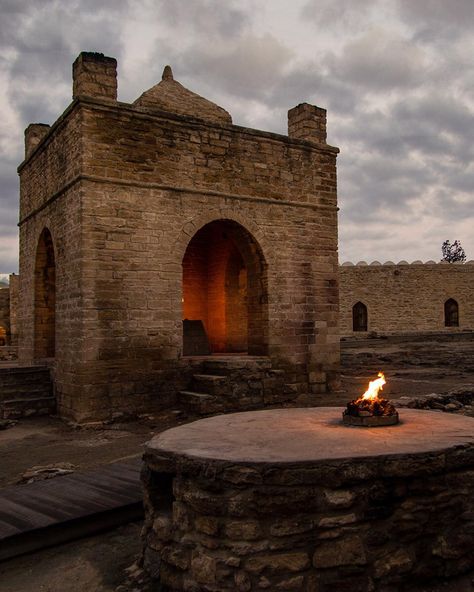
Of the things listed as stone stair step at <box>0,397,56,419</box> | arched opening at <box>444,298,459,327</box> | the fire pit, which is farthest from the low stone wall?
arched opening at <box>444,298,459,327</box>

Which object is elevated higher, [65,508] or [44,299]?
[44,299]

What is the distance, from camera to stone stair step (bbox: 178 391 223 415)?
883 cm

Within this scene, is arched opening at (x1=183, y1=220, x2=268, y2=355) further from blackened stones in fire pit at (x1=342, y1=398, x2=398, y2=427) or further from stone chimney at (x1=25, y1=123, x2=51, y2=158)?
blackened stones in fire pit at (x1=342, y1=398, x2=398, y2=427)

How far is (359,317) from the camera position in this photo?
27344mm

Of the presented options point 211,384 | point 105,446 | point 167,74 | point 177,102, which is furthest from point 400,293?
point 105,446

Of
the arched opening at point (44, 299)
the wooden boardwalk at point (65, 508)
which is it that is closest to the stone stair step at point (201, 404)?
the wooden boardwalk at point (65, 508)

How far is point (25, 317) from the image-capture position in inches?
461

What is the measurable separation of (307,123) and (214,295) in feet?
15.0

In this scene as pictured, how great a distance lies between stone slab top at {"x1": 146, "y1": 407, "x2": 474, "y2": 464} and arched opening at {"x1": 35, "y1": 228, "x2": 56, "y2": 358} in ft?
23.8

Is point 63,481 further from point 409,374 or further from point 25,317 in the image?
point 409,374

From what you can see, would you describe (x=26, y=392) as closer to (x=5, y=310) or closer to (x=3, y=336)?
(x=3, y=336)

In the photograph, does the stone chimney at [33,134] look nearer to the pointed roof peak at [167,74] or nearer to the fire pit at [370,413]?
the pointed roof peak at [167,74]

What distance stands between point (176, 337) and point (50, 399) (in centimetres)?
249

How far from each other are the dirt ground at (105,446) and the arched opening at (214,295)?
2.84 meters
